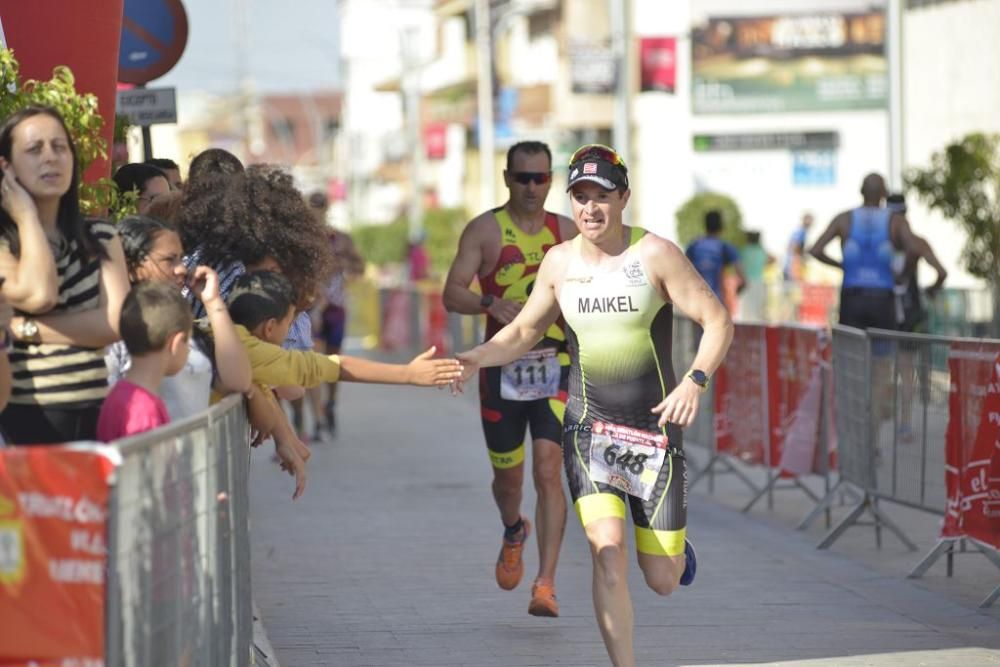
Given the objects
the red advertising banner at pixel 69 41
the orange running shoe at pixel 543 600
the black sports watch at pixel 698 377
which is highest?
the red advertising banner at pixel 69 41

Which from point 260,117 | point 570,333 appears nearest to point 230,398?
point 570,333

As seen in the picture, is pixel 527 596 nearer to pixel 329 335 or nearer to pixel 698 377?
pixel 698 377

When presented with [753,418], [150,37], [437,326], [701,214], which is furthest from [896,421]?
[701,214]

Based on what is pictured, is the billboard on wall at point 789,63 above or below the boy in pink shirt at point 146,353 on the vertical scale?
above

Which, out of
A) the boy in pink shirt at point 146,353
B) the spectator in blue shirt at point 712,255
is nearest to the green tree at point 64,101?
the boy in pink shirt at point 146,353

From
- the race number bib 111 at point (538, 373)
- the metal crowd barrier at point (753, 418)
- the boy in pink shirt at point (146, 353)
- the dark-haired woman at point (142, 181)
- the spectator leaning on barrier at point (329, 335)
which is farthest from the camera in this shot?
the spectator leaning on barrier at point (329, 335)

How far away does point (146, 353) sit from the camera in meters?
6.01

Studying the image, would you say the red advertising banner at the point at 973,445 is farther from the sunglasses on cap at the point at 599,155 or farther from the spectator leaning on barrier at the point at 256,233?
the spectator leaning on barrier at the point at 256,233

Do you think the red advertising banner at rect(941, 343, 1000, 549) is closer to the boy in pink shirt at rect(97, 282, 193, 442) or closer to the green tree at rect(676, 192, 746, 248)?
the boy in pink shirt at rect(97, 282, 193, 442)

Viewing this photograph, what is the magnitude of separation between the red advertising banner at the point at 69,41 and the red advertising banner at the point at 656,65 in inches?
751

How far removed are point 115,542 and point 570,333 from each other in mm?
3106

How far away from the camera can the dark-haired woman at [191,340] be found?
654 centimetres

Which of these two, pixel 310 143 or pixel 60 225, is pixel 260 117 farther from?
pixel 60 225

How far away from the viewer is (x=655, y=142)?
52531 millimetres
